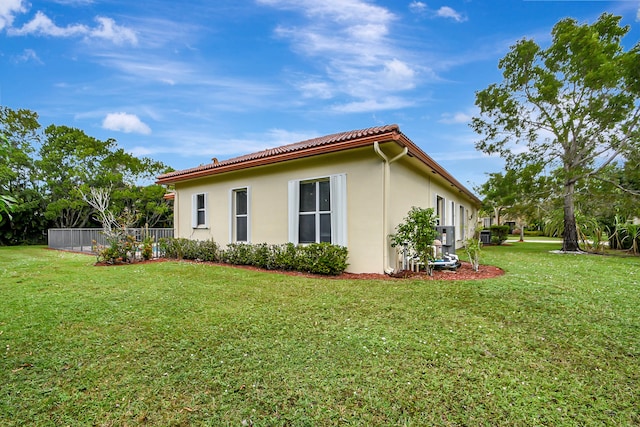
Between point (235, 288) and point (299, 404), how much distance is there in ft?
12.0

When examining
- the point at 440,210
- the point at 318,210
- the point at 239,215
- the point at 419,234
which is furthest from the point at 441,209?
the point at 239,215

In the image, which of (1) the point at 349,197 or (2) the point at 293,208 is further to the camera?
(2) the point at 293,208

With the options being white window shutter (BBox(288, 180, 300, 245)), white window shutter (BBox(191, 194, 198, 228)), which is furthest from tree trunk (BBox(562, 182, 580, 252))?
white window shutter (BBox(191, 194, 198, 228))

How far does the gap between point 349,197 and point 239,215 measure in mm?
3920

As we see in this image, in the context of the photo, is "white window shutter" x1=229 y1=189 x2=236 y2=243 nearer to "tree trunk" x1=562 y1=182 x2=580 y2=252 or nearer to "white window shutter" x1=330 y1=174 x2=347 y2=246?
"white window shutter" x1=330 y1=174 x2=347 y2=246

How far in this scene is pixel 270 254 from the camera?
7.78 metres

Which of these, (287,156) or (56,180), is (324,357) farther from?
(56,180)

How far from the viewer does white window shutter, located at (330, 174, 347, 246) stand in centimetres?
698

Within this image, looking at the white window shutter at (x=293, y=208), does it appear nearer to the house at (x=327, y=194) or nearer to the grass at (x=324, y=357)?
the house at (x=327, y=194)

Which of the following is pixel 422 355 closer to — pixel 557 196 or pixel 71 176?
pixel 557 196

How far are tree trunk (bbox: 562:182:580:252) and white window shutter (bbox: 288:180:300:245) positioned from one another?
12.6 m

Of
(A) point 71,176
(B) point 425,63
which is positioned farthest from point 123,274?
(A) point 71,176

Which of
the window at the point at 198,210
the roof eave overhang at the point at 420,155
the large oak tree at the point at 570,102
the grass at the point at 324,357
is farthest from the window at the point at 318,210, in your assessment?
the large oak tree at the point at 570,102

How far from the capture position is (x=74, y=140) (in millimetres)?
22344
